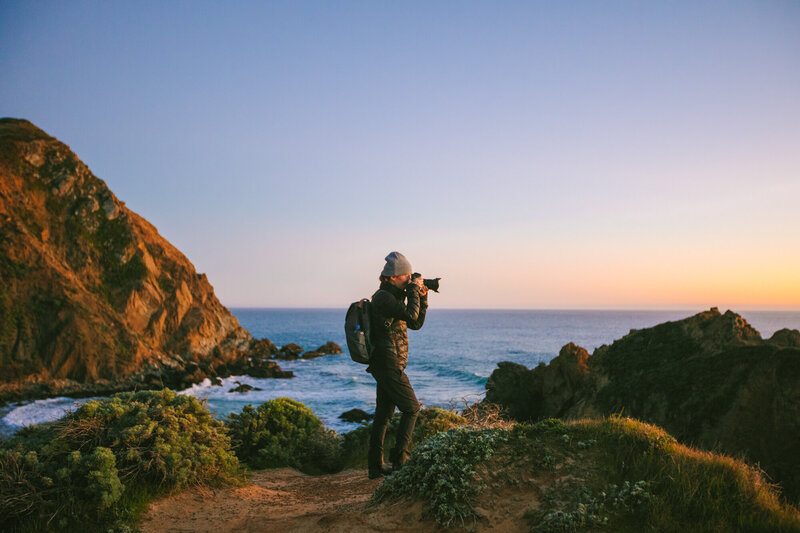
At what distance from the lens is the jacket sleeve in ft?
20.2

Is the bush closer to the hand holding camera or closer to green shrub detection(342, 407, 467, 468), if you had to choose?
green shrub detection(342, 407, 467, 468)

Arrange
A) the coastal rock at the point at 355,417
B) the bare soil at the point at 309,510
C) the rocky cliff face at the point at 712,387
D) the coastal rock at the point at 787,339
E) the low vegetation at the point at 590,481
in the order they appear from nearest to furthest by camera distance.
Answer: the low vegetation at the point at 590,481 → the bare soil at the point at 309,510 → the rocky cliff face at the point at 712,387 → the coastal rock at the point at 787,339 → the coastal rock at the point at 355,417

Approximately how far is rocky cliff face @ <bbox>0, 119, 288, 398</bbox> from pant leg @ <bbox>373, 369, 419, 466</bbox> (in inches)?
1105

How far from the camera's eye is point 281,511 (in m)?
6.50

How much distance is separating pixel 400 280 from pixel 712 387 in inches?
248

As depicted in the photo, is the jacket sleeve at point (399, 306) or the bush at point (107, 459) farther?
the jacket sleeve at point (399, 306)

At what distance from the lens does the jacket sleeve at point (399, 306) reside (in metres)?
6.14

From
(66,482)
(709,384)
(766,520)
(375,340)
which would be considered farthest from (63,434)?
(709,384)

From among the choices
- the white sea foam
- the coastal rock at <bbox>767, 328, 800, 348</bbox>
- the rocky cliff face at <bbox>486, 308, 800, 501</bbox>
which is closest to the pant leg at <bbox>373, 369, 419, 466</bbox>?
the rocky cliff face at <bbox>486, 308, 800, 501</bbox>

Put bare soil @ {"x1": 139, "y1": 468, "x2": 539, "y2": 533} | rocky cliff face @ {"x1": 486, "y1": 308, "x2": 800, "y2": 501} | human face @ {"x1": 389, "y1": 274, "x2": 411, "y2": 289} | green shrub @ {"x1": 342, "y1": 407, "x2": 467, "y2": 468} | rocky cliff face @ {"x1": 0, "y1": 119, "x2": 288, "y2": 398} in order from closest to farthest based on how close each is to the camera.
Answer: bare soil @ {"x1": 139, "y1": 468, "x2": 539, "y2": 533} < human face @ {"x1": 389, "y1": 274, "x2": 411, "y2": 289} < rocky cliff face @ {"x1": 486, "y1": 308, "x2": 800, "y2": 501} < green shrub @ {"x1": 342, "y1": 407, "x2": 467, "y2": 468} < rocky cliff face @ {"x1": 0, "y1": 119, "x2": 288, "y2": 398}

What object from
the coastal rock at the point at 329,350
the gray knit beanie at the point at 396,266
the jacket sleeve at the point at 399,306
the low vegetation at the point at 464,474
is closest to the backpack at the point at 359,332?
the jacket sleeve at the point at 399,306

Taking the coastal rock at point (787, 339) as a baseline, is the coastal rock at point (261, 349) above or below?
below

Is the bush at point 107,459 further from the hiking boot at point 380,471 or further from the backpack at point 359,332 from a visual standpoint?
the backpack at point 359,332

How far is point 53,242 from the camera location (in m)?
36.3
